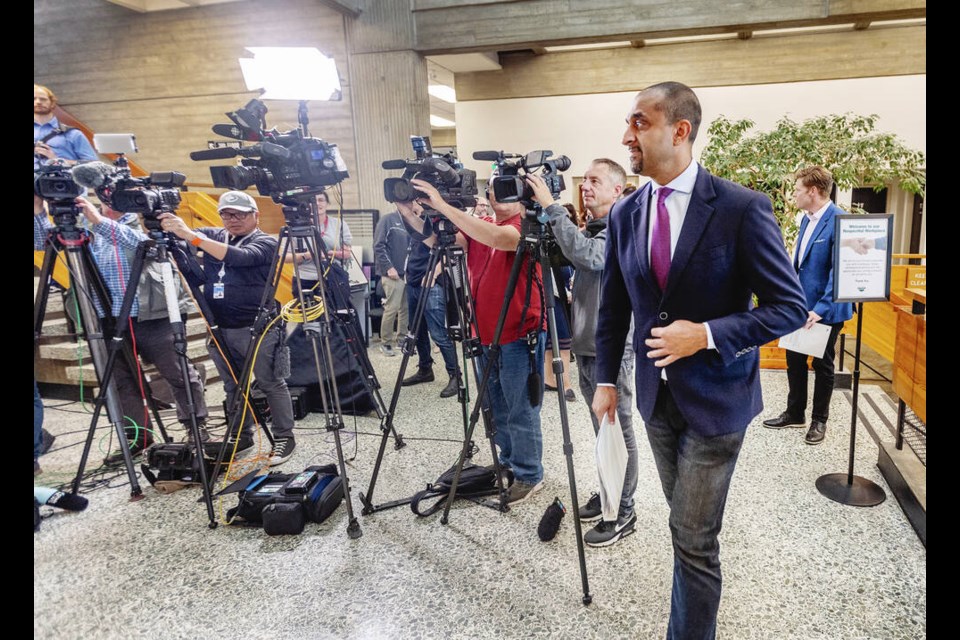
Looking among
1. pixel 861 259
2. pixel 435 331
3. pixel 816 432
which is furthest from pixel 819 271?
pixel 435 331

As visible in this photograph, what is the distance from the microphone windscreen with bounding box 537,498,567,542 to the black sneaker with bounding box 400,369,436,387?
244cm

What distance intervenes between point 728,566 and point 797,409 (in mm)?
1767

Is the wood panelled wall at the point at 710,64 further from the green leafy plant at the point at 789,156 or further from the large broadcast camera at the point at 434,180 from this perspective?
the large broadcast camera at the point at 434,180

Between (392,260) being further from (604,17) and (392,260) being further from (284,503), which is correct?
(604,17)

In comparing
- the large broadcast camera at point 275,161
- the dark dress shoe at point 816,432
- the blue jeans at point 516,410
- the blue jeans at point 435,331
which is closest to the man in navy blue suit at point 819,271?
the dark dress shoe at point 816,432

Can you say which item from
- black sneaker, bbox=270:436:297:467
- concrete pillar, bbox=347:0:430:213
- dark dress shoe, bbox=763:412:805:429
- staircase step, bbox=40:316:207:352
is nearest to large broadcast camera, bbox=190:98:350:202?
black sneaker, bbox=270:436:297:467

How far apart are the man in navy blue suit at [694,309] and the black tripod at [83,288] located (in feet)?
8.48

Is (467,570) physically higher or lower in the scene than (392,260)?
lower

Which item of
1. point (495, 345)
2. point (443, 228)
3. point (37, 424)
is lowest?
point (37, 424)

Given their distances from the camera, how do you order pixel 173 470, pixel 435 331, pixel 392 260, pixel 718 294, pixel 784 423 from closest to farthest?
pixel 718 294
pixel 173 470
pixel 784 423
pixel 435 331
pixel 392 260

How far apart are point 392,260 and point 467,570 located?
3572mm

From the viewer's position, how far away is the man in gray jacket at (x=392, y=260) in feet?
16.6

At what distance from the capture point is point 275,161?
226 centimetres
